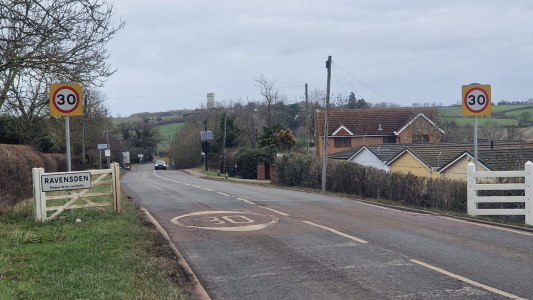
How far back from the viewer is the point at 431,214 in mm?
13828

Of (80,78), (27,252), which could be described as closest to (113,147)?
(80,78)

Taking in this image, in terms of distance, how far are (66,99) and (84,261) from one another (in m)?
5.68

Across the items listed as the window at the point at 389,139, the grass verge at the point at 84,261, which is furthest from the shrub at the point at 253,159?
the grass verge at the point at 84,261

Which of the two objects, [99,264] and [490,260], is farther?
[490,260]

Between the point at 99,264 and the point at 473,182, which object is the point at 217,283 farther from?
the point at 473,182

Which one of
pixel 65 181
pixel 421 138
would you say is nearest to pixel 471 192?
pixel 65 181

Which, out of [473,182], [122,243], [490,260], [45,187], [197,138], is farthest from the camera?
[197,138]

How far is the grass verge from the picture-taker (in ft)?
19.5

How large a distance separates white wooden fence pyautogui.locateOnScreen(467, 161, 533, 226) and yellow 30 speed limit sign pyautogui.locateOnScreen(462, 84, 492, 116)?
63.5 inches

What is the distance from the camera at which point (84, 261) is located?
7.42 meters

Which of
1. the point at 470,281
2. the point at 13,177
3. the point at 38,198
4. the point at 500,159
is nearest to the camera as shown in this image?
the point at 470,281

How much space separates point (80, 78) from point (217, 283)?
8.72 metres

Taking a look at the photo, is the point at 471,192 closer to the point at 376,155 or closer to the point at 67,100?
the point at 67,100

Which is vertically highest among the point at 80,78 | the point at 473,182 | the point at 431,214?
the point at 80,78
